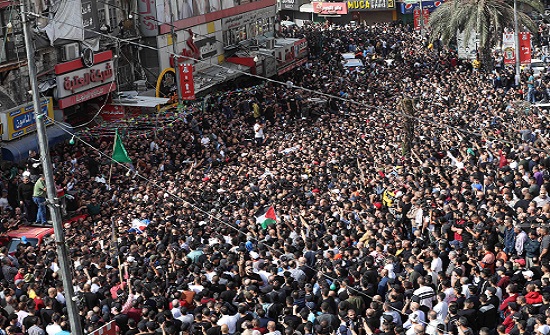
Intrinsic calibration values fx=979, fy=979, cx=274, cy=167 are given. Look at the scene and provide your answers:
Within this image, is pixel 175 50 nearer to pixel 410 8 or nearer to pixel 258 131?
pixel 258 131

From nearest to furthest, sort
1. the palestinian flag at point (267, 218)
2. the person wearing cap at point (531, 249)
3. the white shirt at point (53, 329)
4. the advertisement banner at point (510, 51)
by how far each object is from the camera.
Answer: the white shirt at point (53, 329)
the person wearing cap at point (531, 249)
the palestinian flag at point (267, 218)
the advertisement banner at point (510, 51)

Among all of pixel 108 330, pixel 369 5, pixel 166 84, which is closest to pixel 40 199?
pixel 108 330

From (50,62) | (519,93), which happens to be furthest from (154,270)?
(519,93)

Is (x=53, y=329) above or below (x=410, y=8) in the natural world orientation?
above

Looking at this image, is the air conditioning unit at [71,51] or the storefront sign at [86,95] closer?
the storefront sign at [86,95]

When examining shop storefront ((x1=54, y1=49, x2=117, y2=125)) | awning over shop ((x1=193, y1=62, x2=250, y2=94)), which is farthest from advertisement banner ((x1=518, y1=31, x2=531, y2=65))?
shop storefront ((x1=54, y1=49, x2=117, y2=125))

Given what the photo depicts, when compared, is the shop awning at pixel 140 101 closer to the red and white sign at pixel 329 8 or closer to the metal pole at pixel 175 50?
the metal pole at pixel 175 50

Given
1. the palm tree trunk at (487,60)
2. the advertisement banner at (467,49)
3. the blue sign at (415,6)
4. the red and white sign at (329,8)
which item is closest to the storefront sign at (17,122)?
the palm tree trunk at (487,60)
